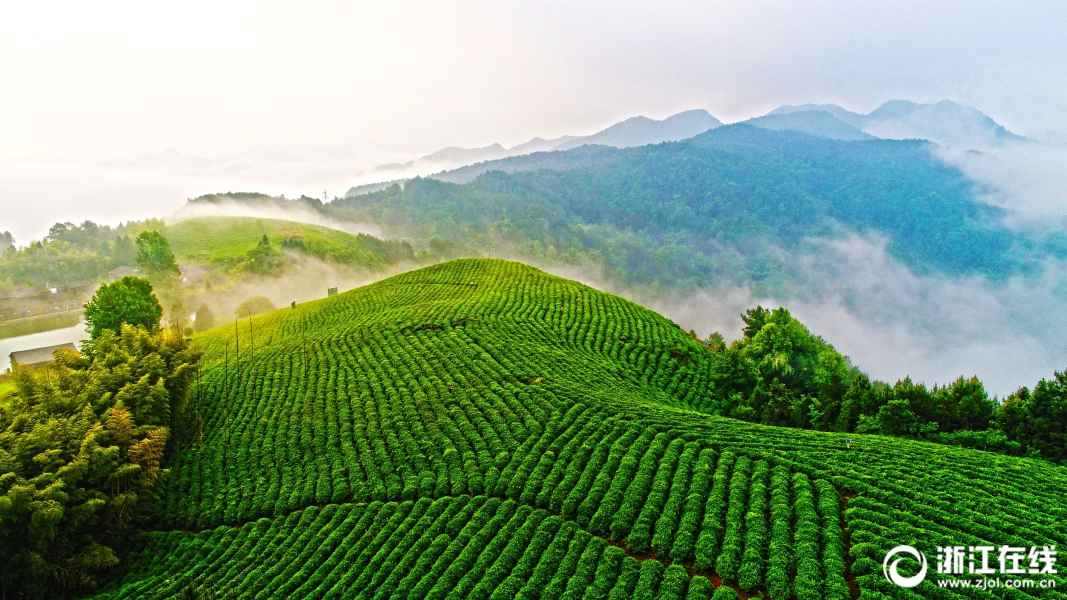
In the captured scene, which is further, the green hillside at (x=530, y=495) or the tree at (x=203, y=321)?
the tree at (x=203, y=321)

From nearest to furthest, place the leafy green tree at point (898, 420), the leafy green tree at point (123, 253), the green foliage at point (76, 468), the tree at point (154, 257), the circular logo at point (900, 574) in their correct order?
the circular logo at point (900, 574) → the green foliage at point (76, 468) → the leafy green tree at point (898, 420) → the tree at point (154, 257) → the leafy green tree at point (123, 253)

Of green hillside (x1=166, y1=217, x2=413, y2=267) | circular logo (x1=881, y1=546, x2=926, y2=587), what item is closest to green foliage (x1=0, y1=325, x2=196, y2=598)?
circular logo (x1=881, y1=546, x2=926, y2=587)

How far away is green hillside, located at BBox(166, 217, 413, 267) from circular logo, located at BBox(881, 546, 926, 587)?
511ft

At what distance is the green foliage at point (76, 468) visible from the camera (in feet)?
75.2

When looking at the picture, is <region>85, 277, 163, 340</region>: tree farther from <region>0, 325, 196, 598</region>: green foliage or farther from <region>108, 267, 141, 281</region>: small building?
<region>108, 267, 141, 281</region>: small building

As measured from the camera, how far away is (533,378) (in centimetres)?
3731

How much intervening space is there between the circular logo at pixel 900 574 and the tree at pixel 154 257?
117270mm

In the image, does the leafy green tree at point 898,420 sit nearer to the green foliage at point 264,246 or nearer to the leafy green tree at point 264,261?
the leafy green tree at point 264,261

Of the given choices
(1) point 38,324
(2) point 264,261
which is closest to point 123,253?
(2) point 264,261

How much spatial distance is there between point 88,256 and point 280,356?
13865 centimetres

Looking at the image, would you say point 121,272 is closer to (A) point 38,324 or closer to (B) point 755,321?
(A) point 38,324

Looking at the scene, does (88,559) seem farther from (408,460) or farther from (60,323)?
(60,323)

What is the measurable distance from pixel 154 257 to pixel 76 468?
94.1 m

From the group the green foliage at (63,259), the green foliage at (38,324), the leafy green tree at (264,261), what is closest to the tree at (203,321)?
the green foliage at (38,324)
